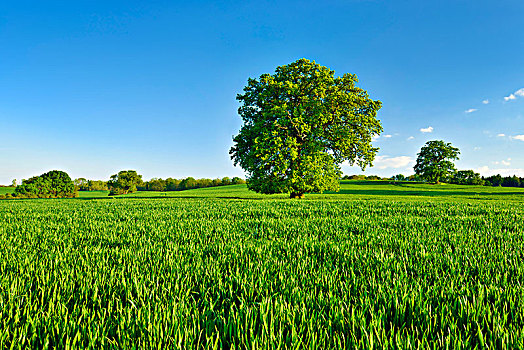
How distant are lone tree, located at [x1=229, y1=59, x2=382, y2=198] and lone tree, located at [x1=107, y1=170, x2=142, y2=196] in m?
56.9

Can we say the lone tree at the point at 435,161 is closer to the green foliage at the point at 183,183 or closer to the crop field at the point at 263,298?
the green foliage at the point at 183,183

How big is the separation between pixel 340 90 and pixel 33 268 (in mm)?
27450

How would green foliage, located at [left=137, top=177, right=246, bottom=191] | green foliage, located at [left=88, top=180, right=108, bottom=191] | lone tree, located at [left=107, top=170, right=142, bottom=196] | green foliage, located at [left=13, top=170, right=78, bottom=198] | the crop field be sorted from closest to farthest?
1. the crop field
2. green foliage, located at [left=13, top=170, right=78, bottom=198]
3. lone tree, located at [left=107, top=170, right=142, bottom=196]
4. green foliage, located at [left=88, top=180, right=108, bottom=191]
5. green foliage, located at [left=137, top=177, right=246, bottom=191]

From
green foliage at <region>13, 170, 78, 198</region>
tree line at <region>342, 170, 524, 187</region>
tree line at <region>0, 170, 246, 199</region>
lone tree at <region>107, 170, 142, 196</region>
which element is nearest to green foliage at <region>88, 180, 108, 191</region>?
tree line at <region>0, 170, 246, 199</region>

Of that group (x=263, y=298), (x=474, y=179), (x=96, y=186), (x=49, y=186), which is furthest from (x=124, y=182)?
(x=474, y=179)

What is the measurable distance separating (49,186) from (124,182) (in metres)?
Result: 17.5

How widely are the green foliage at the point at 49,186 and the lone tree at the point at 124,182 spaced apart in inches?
469

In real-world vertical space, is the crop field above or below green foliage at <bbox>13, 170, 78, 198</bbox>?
Result: below

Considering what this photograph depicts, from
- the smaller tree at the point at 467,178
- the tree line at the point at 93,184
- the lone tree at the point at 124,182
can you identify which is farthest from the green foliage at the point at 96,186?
the smaller tree at the point at 467,178

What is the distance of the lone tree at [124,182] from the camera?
226ft

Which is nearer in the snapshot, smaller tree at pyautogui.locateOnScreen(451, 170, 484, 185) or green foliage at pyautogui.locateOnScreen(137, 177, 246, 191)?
Answer: smaller tree at pyautogui.locateOnScreen(451, 170, 484, 185)

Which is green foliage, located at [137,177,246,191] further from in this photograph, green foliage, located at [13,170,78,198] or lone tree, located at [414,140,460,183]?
lone tree, located at [414,140,460,183]

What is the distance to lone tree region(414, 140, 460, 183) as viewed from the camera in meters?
69.6

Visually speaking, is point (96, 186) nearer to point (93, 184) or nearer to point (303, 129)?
point (93, 184)
